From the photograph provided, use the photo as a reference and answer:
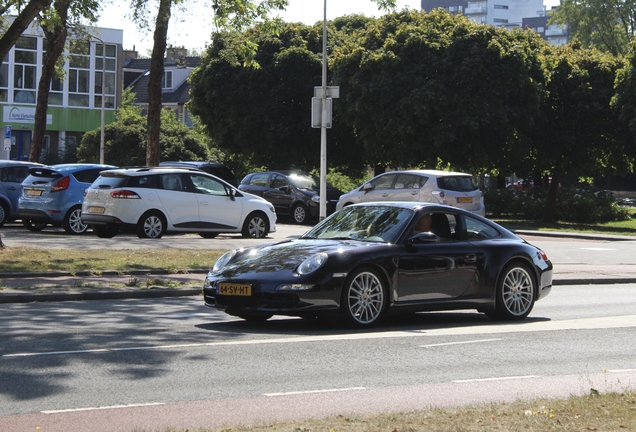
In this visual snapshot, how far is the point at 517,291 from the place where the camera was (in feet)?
40.3

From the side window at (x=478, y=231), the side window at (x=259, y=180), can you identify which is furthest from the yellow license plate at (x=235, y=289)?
the side window at (x=259, y=180)

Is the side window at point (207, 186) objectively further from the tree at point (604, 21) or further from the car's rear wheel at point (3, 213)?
the tree at point (604, 21)

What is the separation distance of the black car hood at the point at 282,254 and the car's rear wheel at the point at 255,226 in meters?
12.9

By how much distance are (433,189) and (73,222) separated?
33.8 ft

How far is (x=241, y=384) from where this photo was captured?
25.3 feet

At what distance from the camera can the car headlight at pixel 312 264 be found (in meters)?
10.6

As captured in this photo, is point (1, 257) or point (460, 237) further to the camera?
point (1, 257)

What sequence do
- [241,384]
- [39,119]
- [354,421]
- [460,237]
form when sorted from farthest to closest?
1. [39,119]
2. [460,237]
3. [241,384]
4. [354,421]

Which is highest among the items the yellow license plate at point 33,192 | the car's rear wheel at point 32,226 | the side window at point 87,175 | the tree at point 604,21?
the tree at point 604,21

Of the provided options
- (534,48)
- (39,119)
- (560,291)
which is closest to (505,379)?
(560,291)

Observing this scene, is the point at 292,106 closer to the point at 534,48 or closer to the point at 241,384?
the point at 534,48

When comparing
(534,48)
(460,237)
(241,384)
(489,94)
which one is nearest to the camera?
(241,384)

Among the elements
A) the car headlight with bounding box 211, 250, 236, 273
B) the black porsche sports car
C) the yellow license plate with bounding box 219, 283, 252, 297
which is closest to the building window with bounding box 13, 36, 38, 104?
the black porsche sports car

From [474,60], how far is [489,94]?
1424 mm
